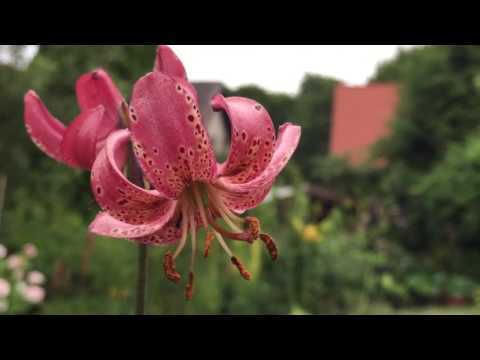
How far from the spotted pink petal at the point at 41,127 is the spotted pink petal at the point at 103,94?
0.06 meters

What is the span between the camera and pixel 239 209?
780mm

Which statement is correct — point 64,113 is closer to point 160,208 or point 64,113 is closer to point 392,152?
point 160,208

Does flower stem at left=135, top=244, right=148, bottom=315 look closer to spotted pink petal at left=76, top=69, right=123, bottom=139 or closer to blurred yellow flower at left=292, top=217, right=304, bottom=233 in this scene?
spotted pink petal at left=76, top=69, right=123, bottom=139

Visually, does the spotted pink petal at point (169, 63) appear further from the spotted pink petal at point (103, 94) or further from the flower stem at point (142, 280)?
the flower stem at point (142, 280)

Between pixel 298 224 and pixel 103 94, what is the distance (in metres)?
4.00

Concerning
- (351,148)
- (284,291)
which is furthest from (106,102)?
(351,148)

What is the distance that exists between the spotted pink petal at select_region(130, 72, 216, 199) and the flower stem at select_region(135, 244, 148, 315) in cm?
9

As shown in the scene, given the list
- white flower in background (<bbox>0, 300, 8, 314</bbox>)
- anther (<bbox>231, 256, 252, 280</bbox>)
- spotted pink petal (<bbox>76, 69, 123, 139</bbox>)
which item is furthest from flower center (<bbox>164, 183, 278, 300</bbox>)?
white flower in background (<bbox>0, 300, 8, 314</bbox>)

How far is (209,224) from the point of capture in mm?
730

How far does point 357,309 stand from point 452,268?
6153 millimetres

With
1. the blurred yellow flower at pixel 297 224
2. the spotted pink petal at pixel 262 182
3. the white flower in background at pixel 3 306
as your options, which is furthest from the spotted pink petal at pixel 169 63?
the blurred yellow flower at pixel 297 224

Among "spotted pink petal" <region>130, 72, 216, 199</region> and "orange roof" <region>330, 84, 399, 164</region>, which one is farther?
"orange roof" <region>330, 84, 399, 164</region>

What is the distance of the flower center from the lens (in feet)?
2.12

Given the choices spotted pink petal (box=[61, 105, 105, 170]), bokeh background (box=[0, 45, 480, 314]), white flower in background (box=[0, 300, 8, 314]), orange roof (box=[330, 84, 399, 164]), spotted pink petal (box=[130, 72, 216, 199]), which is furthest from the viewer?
orange roof (box=[330, 84, 399, 164])
